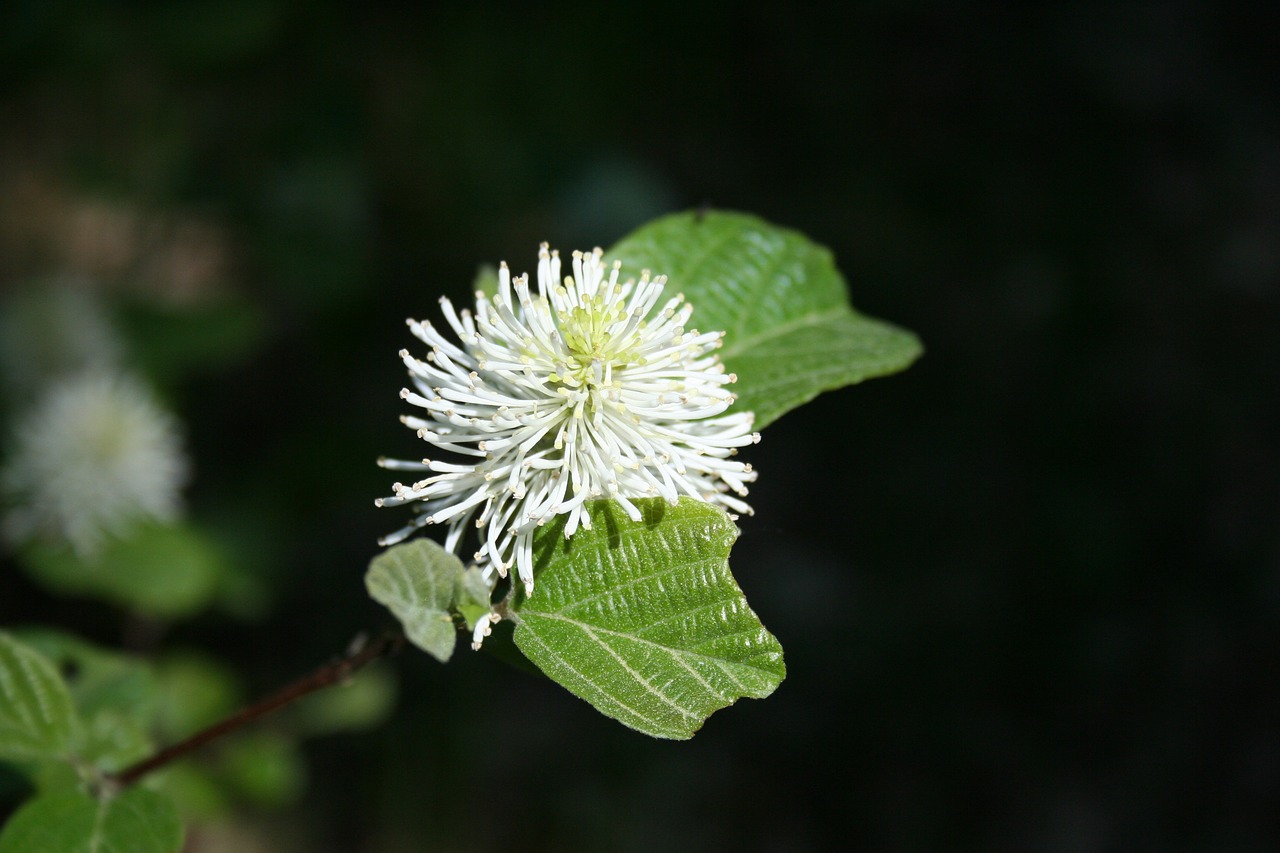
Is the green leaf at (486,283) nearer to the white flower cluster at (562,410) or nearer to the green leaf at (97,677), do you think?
the white flower cluster at (562,410)

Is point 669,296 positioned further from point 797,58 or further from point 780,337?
point 797,58

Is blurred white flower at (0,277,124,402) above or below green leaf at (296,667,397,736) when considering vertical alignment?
above

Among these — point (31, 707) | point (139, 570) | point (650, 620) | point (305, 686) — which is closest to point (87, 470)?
point (139, 570)

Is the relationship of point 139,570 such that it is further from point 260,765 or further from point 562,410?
point 562,410

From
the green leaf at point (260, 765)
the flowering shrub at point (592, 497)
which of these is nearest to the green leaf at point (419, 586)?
the flowering shrub at point (592, 497)

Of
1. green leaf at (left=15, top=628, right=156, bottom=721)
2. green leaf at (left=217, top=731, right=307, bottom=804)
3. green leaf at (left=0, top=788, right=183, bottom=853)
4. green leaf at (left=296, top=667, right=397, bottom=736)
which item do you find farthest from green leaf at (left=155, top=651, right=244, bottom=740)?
green leaf at (left=0, top=788, right=183, bottom=853)

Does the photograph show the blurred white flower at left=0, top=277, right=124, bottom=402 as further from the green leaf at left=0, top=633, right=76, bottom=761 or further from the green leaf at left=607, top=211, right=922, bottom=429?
the green leaf at left=607, top=211, right=922, bottom=429
